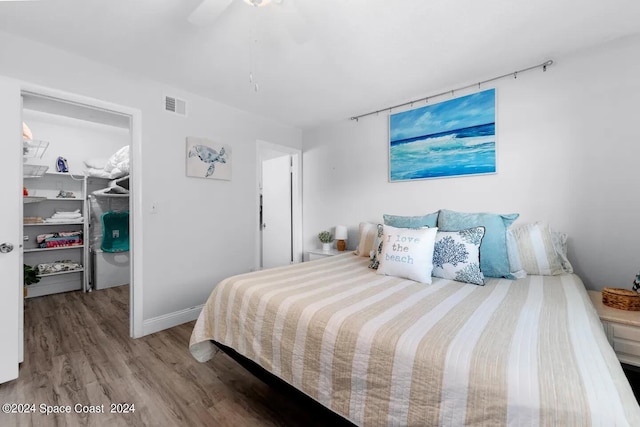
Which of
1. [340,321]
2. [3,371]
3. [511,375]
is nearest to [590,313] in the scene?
[511,375]

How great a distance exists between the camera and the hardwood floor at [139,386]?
1.47m

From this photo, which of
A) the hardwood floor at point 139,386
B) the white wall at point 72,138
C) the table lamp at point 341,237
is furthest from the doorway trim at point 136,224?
the white wall at point 72,138

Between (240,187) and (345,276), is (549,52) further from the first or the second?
(240,187)

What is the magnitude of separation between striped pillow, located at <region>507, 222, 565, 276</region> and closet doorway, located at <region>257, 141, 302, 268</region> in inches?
105

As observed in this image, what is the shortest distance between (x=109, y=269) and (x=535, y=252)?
5.13 meters

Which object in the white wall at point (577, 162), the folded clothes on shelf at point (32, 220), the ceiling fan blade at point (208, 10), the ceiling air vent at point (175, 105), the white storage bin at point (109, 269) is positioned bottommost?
the white storage bin at point (109, 269)

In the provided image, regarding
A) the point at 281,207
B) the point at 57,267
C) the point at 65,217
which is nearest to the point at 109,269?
the point at 57,267

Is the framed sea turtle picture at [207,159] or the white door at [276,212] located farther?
the white door at [276,212]

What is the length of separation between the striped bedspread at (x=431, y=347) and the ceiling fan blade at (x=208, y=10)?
149 centimetres

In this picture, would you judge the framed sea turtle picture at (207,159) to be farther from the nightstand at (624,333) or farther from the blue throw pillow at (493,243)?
the nightstand at (624,333)

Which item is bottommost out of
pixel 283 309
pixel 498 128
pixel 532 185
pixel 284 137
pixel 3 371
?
pixel 3 371

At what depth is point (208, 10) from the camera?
52.7 inches

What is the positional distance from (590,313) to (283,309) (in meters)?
1.48

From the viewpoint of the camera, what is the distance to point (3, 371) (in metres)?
1.73
